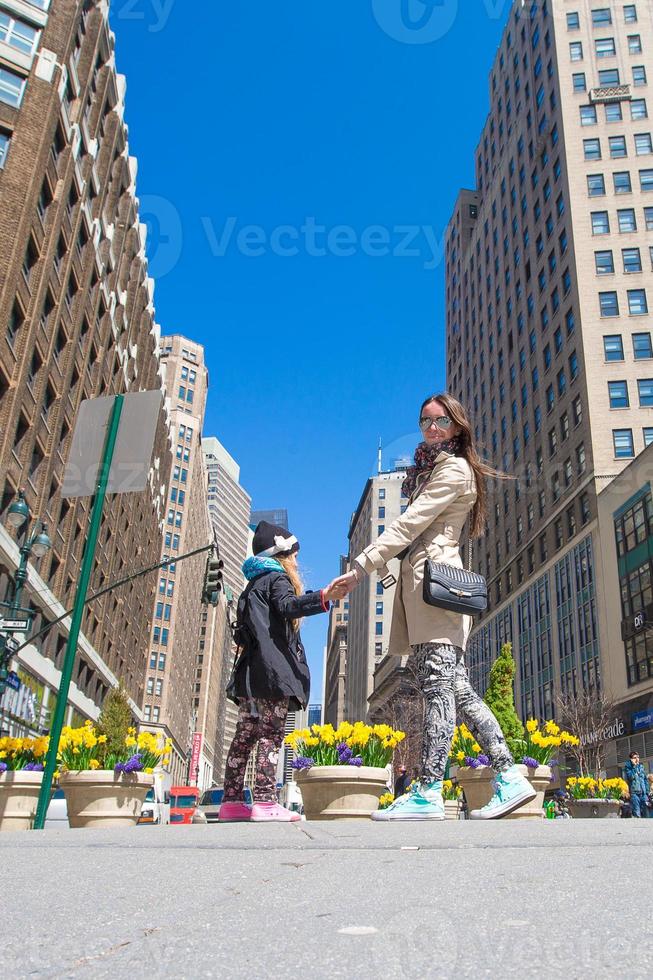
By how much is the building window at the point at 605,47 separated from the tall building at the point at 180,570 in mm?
45881

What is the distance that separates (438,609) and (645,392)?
163ft

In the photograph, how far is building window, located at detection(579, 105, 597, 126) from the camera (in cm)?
5859

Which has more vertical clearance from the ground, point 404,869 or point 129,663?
point 129,663

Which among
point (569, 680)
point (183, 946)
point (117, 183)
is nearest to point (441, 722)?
point (183, 946)

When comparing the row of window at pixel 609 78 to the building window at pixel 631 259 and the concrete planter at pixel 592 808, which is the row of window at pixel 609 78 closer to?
the building window at pixel 631 259

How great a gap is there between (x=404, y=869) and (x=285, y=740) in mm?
4443

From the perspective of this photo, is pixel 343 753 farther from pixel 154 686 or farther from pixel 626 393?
pixel 154 686

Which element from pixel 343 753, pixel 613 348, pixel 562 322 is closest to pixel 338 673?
pixel 562 322

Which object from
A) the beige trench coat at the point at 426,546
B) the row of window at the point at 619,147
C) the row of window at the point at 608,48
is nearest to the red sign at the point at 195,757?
the row of window at the point at 619,147

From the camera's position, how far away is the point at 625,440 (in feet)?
161

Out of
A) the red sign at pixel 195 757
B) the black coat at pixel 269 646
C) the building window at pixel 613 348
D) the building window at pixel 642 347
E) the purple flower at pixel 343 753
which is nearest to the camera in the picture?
the black coat at pixel 269 646

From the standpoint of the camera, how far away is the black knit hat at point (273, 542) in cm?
661

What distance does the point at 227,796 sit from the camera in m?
6.62

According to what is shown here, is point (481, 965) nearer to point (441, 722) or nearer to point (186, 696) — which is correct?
point (441, 722)
